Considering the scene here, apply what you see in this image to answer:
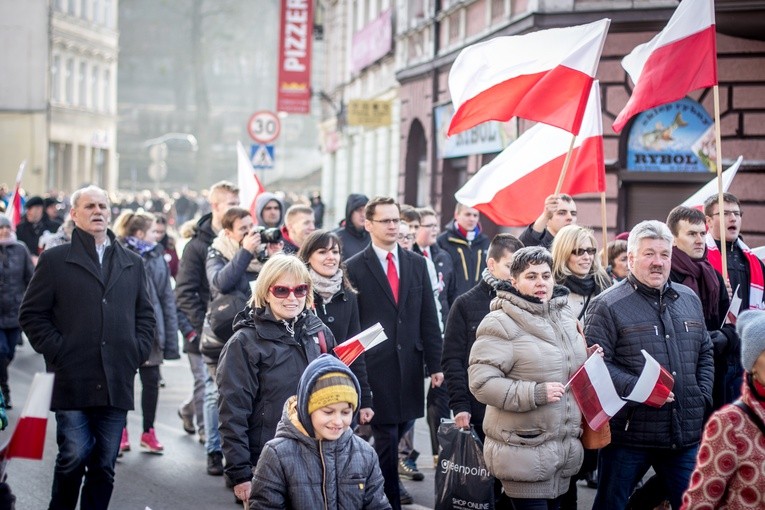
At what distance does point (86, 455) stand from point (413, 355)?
2.31 metres

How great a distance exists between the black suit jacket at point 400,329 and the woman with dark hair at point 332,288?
0.43 m

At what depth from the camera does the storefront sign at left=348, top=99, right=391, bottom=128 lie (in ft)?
92.3

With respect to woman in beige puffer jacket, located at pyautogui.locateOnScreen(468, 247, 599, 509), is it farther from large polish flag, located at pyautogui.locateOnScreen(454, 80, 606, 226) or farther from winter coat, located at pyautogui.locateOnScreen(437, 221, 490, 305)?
winter coat, located at pyautogui.locateOnScreen(437, 221, 490, 305)

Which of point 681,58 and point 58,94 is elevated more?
point 58,94

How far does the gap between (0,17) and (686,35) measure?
189ft

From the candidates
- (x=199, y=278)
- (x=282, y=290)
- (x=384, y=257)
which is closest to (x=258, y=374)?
(x=282, y=290)

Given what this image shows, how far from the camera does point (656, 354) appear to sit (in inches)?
276

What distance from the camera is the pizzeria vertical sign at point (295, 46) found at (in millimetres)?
38000

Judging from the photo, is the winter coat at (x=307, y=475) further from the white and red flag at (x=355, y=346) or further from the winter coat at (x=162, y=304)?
the winter coat at (x=162, y=304)

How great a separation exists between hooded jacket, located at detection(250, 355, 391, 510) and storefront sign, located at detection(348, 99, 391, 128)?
2301 centimetres

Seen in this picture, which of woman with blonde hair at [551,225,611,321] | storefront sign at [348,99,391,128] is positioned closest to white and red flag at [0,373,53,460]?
woman with blonde hair at [551,225,611,321]

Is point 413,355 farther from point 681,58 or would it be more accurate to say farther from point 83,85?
point 83,85

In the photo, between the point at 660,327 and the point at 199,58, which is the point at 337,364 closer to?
the point at 660,327

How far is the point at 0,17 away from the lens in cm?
6219
